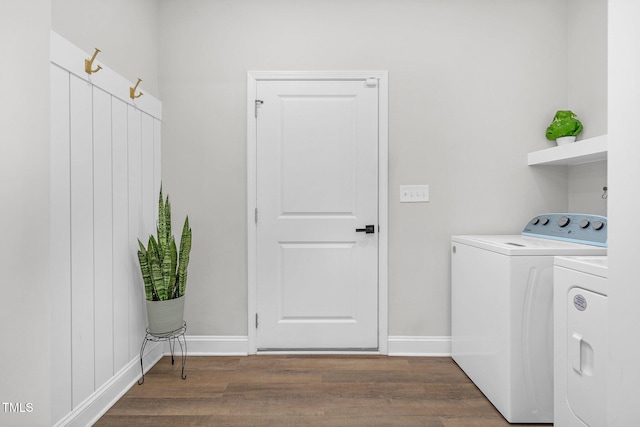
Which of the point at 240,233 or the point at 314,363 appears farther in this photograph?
the point at 240,233

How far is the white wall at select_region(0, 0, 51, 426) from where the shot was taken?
1.14 metres

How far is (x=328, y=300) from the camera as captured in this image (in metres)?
2.44

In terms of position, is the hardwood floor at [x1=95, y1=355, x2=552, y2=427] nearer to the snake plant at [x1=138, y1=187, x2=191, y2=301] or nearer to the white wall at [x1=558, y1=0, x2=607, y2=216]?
the snake plant at [x1=138, y1=187, x2=191, y2=301]

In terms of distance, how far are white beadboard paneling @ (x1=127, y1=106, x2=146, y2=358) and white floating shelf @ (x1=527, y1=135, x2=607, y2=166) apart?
8.26ft

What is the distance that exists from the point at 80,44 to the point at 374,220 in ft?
6.12

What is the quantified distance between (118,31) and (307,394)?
223 centimetres

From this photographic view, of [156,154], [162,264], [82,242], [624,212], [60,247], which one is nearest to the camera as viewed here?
[624,212]

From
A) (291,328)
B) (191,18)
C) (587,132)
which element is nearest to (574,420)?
(291,328)

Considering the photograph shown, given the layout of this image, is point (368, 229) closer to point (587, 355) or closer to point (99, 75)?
point (587, 355)

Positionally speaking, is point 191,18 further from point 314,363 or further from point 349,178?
point 314,363

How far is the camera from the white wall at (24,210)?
1.14m

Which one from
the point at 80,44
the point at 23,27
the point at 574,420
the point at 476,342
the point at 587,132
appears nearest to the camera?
the point at 23,27

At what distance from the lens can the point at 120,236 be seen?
1902mm

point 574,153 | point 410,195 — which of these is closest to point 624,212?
point 574,153
